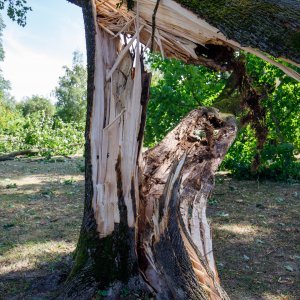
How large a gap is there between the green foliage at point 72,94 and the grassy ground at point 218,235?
86.2 feet

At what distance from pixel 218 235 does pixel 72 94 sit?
32.1 meters

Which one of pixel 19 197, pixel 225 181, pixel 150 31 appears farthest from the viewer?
pixel 225 181

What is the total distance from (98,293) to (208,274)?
830 millimetres

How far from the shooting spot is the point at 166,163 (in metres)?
4.31

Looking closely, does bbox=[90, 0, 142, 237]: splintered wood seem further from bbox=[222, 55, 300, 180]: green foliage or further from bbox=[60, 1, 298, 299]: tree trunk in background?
bbox=[222, 55, 300, 180]: green foliage

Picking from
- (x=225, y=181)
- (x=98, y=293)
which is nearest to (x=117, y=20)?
(x=98, y=293)

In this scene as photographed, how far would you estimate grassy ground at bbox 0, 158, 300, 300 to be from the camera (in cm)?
404

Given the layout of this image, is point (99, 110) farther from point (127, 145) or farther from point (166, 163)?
point (166, 163)

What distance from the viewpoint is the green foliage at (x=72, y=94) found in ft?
118

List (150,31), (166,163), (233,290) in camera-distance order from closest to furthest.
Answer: (150,31) < (233,290) < (166,163)

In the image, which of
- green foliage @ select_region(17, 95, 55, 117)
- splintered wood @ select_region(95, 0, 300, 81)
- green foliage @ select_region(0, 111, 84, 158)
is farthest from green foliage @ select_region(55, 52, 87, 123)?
splintered wood @ select_region(95, 0, 300, 81)

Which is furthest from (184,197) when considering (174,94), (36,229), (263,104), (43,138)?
(43,138)

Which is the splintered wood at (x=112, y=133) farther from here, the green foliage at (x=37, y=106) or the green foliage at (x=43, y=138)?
the green foliage at (x=37, y=106)

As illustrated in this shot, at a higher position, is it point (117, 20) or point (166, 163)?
point (117, 20)
